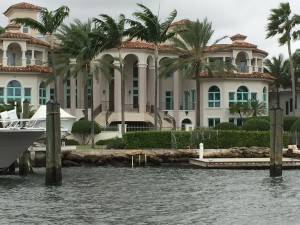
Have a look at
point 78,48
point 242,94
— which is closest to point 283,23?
point 242,94

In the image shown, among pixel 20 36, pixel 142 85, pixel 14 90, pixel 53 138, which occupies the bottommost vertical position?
pixel 53 138

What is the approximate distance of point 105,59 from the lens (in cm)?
6775

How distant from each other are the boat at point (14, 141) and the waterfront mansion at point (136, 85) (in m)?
27.5

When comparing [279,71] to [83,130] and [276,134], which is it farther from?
[276,134]

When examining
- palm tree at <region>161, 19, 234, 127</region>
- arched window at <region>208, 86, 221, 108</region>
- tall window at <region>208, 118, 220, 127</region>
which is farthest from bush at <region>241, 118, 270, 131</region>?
arched window at <region>208, 86, 221, 108</region>

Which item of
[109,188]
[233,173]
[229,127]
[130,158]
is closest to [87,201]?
[109,188]

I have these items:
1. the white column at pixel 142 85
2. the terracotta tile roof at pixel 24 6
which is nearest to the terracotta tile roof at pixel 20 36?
the terracotta tile roof at pixel 24 6

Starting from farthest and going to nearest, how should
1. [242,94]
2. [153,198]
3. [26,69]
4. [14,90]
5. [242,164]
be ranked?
[242,94]
[14,90]
[26,69]
[242,164]
[153,198]

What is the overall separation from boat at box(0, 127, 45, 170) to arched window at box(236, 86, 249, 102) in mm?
36673

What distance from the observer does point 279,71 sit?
290 ft

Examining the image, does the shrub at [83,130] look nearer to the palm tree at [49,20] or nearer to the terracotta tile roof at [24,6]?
the palm tree at [49,20]

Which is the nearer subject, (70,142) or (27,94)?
(70,142)

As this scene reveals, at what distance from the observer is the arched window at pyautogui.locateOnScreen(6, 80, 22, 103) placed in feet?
224

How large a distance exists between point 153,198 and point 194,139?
2515cm
